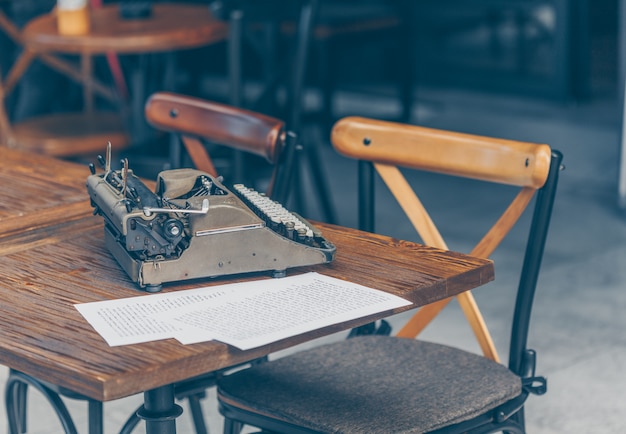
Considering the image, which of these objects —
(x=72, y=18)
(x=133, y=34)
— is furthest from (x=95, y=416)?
(x=72, y=18)

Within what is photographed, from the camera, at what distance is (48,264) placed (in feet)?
5.18

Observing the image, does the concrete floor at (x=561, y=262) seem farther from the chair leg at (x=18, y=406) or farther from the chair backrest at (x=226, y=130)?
the chair backrest at (x=226, y=130)

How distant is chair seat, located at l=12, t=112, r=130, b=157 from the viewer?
377cm

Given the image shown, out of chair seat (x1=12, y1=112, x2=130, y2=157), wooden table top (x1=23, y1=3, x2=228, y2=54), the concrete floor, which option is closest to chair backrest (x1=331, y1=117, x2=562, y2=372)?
the concrete floor

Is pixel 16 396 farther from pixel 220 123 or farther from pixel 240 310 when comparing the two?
pixel 240 310

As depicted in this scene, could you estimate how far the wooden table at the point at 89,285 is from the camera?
48.1 inches

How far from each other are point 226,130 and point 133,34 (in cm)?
164

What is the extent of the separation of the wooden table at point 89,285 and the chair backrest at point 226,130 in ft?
1.00

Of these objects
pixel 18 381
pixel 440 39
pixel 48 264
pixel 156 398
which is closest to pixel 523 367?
pixel 156 398

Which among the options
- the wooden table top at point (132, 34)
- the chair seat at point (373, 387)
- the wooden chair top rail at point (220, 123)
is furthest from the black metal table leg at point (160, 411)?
Answer: the wooden table top at point (132, 34)

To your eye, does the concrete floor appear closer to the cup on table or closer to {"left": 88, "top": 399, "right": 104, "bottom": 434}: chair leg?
{"left": 88, "top": 399, "right": 104, "bottom": 434}: chair leg

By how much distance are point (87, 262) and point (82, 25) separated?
236 centimetres

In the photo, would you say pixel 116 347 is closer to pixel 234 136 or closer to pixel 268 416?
pixel 268 416

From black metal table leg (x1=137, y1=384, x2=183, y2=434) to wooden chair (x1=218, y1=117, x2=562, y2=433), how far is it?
10.0 inches
